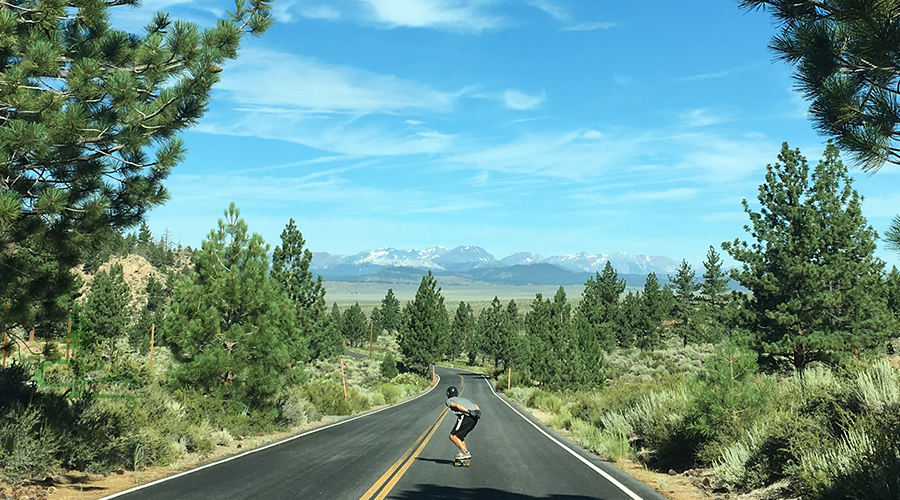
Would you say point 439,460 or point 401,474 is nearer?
point 401,474

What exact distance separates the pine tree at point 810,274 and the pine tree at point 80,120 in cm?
3130

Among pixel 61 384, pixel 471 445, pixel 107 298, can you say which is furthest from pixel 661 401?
pixel 107 298

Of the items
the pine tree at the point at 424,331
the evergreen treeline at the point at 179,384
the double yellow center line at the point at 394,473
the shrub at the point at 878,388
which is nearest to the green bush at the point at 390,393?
the evergreen treeline at the point at 179,384

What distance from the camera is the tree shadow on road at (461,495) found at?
29.5 ft

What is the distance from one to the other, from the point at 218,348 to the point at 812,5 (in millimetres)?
16781

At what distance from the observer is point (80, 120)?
320 inches

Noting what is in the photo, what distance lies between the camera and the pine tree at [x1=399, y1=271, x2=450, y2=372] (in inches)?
2958

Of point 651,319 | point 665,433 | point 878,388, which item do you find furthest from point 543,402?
point 651,319

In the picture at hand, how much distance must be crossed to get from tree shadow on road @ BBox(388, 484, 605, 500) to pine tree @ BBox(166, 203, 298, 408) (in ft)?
32.8

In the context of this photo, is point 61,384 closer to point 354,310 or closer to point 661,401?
point 661,401

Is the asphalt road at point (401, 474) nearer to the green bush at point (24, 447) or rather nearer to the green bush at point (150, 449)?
the green bush at point (150, 449)

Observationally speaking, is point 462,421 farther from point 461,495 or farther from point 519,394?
point 519,394

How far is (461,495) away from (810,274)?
28.7 metres

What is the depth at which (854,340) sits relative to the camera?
30.4 m
